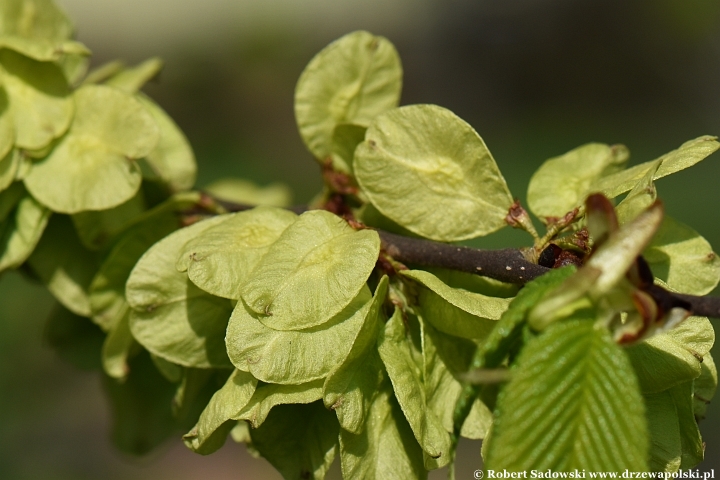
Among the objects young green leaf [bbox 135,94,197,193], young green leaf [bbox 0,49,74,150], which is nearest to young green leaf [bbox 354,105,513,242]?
young green leaf [bbox 135,94,197,193]

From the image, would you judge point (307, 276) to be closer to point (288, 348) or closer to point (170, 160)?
point (288, 348)

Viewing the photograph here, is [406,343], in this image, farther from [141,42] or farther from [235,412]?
[141,42]

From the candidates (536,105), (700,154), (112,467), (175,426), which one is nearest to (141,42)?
(536,105)

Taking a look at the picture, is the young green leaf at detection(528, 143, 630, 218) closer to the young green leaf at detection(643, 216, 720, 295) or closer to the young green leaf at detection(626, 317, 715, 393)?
the young green leaf at detection(643, 216, 720, 295)

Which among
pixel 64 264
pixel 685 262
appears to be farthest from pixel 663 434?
pixel 64 264

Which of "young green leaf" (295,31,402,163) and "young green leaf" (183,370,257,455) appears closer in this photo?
"young green leaf" (183,370,257,455)
